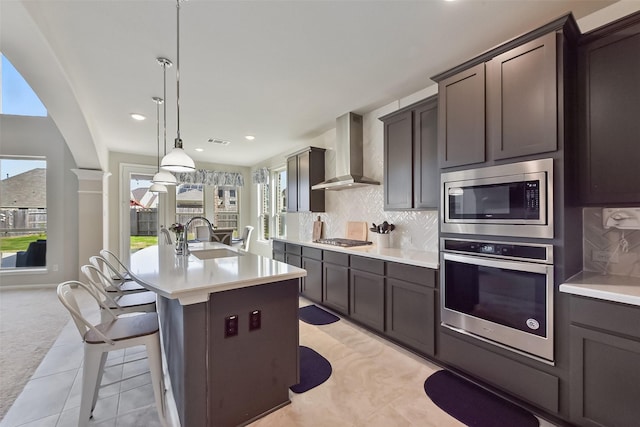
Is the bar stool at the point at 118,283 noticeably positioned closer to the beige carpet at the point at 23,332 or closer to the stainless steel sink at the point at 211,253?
the stainless steel sink at the point at 211,253

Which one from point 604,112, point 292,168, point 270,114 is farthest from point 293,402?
point 292,168

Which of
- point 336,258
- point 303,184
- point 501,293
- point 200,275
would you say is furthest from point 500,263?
point 303,184

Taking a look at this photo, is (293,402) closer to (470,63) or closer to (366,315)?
(366,315)

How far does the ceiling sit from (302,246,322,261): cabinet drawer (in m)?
1.89

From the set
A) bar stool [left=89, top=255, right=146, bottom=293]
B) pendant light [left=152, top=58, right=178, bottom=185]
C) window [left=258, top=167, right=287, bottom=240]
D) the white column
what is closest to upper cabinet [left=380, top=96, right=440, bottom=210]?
pendant light [left=152, top=58, right=178, bottom=185]

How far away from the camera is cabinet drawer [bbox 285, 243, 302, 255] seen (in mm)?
4183

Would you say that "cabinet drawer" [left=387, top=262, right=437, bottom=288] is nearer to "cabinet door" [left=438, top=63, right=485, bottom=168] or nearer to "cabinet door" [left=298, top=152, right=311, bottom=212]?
"cabinet door" [left=438, top=63, right=485, bottom=168]

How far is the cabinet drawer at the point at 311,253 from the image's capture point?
12.2 ft

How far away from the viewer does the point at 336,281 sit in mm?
3428

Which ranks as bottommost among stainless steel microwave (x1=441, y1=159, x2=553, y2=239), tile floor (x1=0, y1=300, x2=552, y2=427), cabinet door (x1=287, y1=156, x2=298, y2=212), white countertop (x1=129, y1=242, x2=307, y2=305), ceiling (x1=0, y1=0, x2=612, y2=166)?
tile floor (x1=0, y1=300, x2=552, y2=427)

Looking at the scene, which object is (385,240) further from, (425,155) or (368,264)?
(425,155)

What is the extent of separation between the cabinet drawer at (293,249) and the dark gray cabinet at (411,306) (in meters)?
1.76

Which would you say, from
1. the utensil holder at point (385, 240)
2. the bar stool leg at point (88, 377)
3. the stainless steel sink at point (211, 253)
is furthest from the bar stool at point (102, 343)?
the utensil holder at point (385, 240)

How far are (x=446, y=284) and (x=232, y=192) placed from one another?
20.2ft
